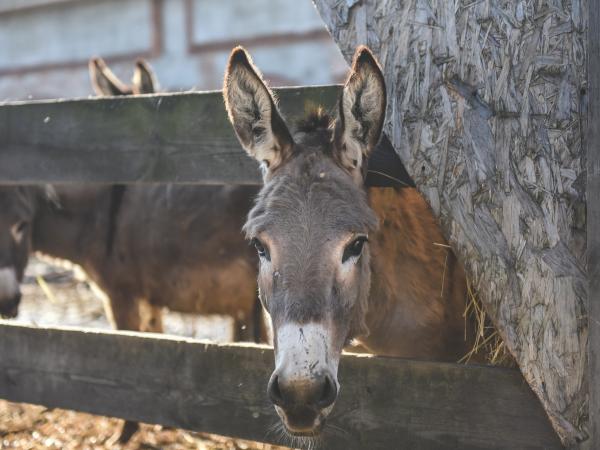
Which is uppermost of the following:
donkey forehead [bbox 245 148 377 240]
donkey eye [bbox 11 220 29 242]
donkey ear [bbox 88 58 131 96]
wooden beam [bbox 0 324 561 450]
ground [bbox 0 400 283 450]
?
donkey ear [bbox 88 58 131 96]

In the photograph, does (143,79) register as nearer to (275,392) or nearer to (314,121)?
(314,121)

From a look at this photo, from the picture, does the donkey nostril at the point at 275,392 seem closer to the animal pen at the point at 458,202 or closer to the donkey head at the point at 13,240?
the animal pen at the point at 458,202

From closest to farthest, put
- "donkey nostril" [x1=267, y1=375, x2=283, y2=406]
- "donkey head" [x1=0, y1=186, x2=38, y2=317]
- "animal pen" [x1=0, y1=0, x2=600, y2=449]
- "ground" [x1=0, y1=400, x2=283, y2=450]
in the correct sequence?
"donkey nostril" [x1=267, y1=375, x2=283, y2=406], "animal pen" [x1=0, y1=0, x2=600, y2=449], "ground" [x1=0, y1=400, x2=283, y2=450], "donkey head" [x1=0, y1=186, x2=38, y2=317]

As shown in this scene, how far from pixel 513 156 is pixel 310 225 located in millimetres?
725

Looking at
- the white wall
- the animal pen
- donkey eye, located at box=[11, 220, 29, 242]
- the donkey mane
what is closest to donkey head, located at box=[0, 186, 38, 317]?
donkey eye, located at box=[11, 220, 29, 242]

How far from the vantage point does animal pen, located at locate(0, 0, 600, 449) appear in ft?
7.04

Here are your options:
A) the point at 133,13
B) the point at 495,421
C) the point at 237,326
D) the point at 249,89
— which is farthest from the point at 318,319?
the point at 133,13

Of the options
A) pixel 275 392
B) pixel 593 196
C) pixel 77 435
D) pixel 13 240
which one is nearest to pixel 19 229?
pixel 13 240

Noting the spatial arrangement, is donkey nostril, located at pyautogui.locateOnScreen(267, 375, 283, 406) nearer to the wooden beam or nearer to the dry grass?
the wooden beam

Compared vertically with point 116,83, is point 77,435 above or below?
below

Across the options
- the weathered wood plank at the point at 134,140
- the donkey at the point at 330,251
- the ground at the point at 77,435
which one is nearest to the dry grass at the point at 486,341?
the donkey at the point at 330,251

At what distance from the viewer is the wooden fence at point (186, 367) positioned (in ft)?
7.86

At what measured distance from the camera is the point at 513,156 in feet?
7.35

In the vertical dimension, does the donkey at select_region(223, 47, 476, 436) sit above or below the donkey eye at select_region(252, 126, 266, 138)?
below
